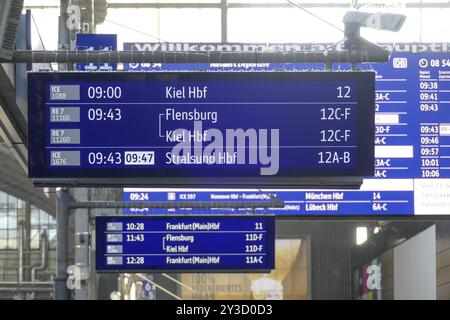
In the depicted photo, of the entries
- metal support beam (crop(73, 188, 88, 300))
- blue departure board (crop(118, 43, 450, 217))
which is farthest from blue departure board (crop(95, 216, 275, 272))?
blue departure board (crop(118, 43, 450, 217))

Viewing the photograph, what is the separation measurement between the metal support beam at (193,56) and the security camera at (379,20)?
0.65 ft

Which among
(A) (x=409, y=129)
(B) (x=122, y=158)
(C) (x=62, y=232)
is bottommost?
(C) (x=62, y=232)

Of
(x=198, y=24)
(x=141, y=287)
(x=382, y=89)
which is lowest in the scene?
(x=141, y=287)

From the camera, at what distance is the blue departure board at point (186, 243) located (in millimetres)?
13656

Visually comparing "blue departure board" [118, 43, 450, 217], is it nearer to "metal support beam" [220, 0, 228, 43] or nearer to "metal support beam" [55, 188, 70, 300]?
"metal support beam" [55, 188, 70, 300]

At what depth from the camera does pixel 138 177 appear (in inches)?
297

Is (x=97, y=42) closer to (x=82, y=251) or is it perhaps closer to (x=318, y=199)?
(x=82, y=251)

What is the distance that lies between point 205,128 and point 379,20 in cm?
141

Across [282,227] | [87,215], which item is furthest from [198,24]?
[282,227]

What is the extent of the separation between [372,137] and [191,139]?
1.26 metres

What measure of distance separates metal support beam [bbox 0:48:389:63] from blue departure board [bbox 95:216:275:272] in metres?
6.26

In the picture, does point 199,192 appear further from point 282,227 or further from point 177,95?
point 282,227

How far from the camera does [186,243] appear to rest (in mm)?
13758

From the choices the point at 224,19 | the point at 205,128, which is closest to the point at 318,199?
the point at 205,128
